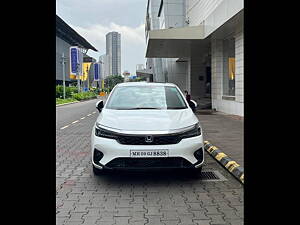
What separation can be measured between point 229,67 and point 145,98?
1297 cm

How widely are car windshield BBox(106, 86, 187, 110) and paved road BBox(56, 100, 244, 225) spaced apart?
1212 mm

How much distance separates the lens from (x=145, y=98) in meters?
6.54

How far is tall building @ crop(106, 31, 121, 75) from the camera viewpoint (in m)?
148

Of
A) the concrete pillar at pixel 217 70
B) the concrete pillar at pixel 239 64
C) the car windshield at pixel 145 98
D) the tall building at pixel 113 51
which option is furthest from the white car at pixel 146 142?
the tall building at pixel 113 51

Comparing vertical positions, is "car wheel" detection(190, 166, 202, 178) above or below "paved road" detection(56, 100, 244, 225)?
above

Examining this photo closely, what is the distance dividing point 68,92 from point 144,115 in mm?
40854

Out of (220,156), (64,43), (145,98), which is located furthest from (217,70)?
(64,43)

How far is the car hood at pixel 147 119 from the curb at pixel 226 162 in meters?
1.11

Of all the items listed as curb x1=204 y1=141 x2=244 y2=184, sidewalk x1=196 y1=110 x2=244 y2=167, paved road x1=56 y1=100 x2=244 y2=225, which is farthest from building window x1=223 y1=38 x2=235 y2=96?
paved road x1=56 y1=100 x2=244 y2=225

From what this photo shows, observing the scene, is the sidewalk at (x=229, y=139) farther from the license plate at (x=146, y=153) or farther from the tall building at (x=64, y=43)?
the tall building at (x=64, y=43)

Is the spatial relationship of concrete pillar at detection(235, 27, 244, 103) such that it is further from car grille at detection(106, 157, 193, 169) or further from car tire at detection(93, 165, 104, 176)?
car grille at detection(106, 157, 193, 169)
